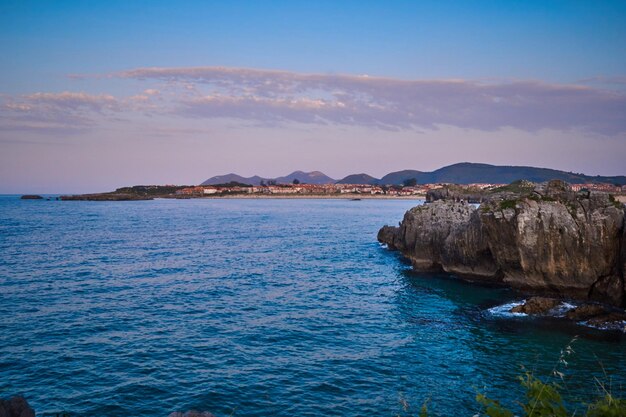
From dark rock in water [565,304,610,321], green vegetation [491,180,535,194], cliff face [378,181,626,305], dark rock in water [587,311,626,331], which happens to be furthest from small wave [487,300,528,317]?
green vegetation [491,180,535,194]

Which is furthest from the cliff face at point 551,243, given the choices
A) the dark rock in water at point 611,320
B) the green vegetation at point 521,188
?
the green vegetation at point 521,188

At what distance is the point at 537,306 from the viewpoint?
1278 inches

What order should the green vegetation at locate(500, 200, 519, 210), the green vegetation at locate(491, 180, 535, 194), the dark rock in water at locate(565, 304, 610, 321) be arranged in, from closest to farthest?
the dark rock in water at locate(565, 304, 610, 321), the green vegetation at locate(500, 200, 519, 210), the green vegetation at locate(491, 180, 535, 194)

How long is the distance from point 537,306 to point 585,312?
3041 millimetres

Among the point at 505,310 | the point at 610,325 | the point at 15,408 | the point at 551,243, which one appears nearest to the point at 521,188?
the point at 551,243

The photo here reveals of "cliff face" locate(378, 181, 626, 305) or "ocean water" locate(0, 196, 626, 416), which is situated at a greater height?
"cliff face" locate(378, 181, 626, 305)

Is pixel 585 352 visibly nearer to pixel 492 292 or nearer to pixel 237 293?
pixel 492 292

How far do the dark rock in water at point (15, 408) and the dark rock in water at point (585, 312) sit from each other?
32.1 metres

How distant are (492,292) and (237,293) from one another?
22911mm

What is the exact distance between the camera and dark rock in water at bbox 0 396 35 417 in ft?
31.5

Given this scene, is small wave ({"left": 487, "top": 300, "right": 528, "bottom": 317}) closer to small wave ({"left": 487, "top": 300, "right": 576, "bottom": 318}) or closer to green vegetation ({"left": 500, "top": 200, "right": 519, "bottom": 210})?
small wave ({"left": 487, "top": 300, "right": 576, "bottom": 318})

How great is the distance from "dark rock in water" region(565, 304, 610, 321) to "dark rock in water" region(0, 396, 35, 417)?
32.1m

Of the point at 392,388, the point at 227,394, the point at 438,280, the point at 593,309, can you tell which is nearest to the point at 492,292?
the point at 438,280

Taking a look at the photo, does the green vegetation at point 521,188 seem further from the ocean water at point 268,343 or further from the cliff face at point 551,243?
the ocean water at point 268,343
